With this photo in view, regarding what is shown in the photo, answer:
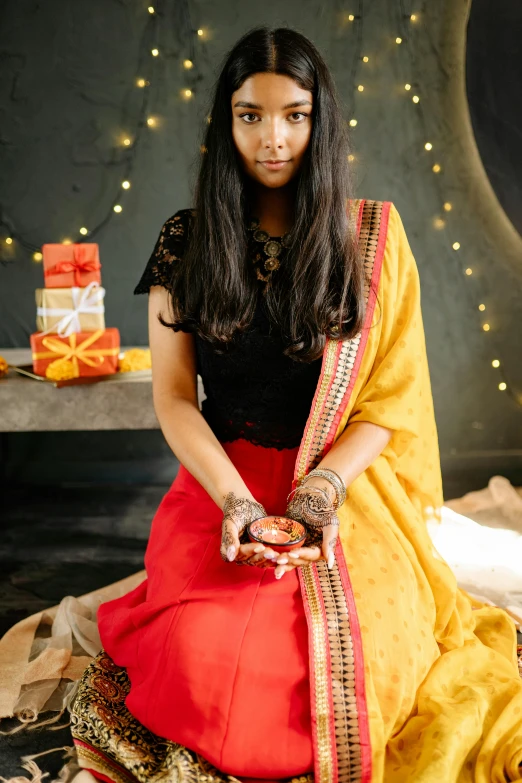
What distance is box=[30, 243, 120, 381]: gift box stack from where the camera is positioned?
2.48m

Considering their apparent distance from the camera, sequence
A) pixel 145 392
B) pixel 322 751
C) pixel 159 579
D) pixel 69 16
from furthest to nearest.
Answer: pixel 69 16, pixel 145 392, pixel 159 579, pixel 322 751

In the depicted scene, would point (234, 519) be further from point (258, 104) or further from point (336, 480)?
point (258, 104)

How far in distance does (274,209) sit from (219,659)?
979 millimetres

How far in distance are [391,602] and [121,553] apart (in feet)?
4.92

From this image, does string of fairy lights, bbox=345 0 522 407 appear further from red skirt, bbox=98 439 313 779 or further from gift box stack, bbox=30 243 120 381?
red skirt, bbox=98 439 313 779

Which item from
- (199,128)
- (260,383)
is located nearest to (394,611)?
(260,383)

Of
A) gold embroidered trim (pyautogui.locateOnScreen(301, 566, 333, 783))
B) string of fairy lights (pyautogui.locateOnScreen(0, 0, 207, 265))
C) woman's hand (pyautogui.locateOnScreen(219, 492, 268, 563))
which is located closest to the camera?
gold embroidered trim (pyautogui.locateOnScreen(301, 566, 333, 783))

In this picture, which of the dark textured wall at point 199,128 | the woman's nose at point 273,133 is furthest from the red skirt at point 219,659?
the dark textured wall at point 199,128

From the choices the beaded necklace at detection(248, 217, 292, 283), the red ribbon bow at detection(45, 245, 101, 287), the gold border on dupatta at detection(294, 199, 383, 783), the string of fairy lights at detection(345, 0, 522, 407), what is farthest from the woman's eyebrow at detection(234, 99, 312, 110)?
the string of fairy lights at detection(345, 0, 522, 407)

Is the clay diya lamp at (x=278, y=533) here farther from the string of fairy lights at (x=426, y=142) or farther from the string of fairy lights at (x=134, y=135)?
the string of fairy lights at (x=134, y=135)

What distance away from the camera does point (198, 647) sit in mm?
1337

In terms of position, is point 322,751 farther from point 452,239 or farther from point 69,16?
point 69,16

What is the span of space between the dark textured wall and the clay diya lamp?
1.99m

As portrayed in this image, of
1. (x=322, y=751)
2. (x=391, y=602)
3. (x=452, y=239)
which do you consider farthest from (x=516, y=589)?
(x=452, y=239)
